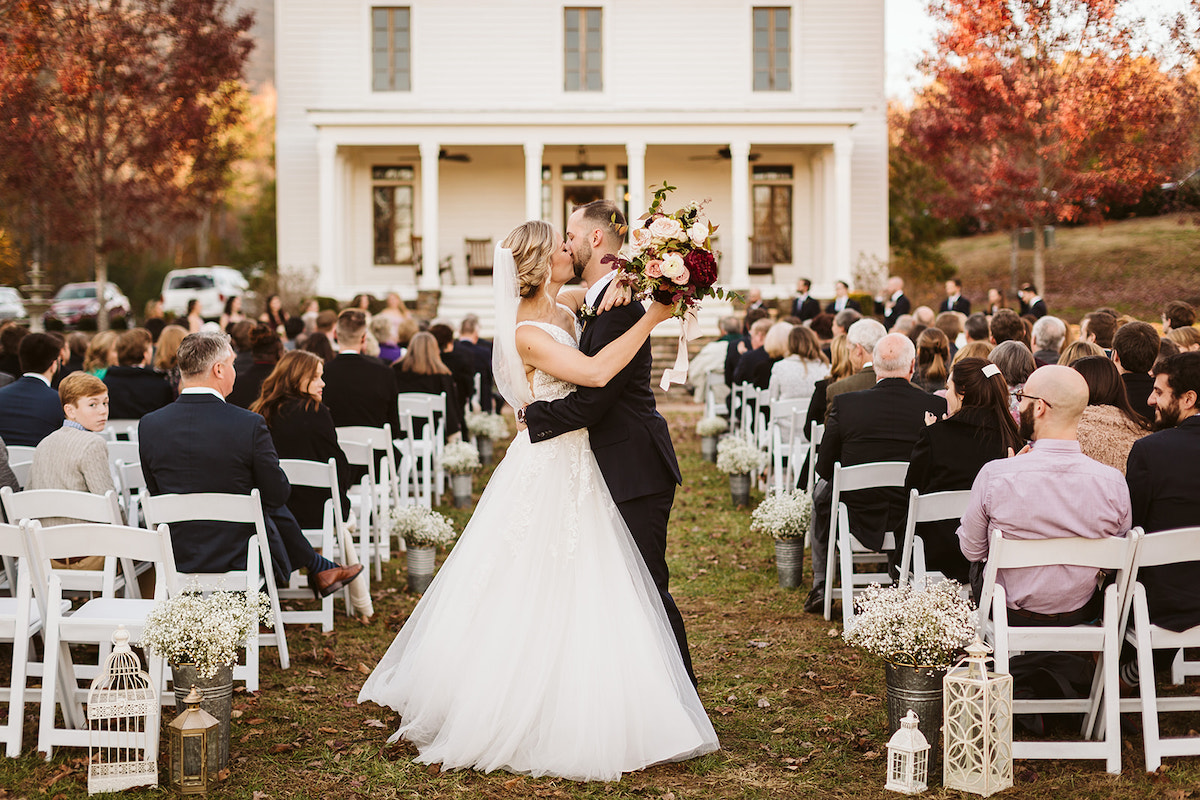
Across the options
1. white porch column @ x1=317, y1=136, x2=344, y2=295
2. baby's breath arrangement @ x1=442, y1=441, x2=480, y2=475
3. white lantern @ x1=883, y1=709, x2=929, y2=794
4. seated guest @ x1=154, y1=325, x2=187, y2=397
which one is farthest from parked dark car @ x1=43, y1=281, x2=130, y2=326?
white lantern @ x1=883, y1=709, x2=929, y2=794

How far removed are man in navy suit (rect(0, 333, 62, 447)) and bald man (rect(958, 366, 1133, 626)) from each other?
19.1 ft

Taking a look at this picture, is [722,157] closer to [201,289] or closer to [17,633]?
[201,289]

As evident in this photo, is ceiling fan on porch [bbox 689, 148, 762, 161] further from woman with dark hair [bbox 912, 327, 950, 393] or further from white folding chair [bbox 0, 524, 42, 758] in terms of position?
white folding chair [bbox 0, 524, 42, 758]

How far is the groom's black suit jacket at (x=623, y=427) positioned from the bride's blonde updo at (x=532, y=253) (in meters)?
0.30

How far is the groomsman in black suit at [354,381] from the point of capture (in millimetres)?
9078

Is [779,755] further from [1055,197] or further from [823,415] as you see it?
[1055,197]

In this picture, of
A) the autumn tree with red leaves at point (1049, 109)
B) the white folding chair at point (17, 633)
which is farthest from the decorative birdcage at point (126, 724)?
the autumn tree with red leaves at point (1049, 109)

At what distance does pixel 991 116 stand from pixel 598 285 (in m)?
21.4

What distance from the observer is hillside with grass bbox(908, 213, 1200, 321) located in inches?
Answer: 1088

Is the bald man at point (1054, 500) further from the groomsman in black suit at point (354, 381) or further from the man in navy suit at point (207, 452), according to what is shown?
the groomsman in black suit at point (354, 381)

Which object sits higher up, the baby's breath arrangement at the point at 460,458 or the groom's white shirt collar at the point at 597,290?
the groom's white shirt collar at the point at 597,290

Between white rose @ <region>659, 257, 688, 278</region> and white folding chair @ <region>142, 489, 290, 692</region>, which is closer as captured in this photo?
white rose @ <region>659, 257, 688, 278</region>

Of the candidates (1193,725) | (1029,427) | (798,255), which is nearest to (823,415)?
(1029,427)

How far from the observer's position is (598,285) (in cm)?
483
